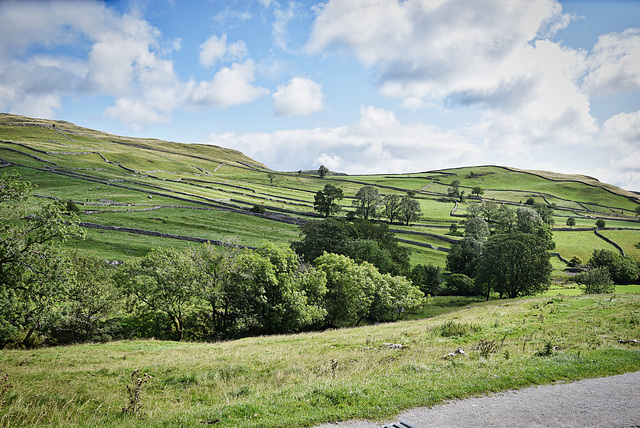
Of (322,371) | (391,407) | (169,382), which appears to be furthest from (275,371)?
(391,407)

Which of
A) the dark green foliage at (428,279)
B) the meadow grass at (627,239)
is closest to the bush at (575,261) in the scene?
the meadow grass at (627,239)

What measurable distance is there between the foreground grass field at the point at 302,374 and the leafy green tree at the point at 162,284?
961 cm

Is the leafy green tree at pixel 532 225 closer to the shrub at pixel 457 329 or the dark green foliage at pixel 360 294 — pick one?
the dark green foliage at pixel 360 294

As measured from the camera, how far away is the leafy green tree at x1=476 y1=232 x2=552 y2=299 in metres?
57.4

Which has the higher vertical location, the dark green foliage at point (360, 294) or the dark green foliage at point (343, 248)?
the dark green foliage at point (343, 248)

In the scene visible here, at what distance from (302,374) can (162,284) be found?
84.7ft

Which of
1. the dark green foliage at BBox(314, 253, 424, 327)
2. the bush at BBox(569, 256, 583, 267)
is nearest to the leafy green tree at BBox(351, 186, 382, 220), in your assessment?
the bush at BBox(569, 256, 583, 267)

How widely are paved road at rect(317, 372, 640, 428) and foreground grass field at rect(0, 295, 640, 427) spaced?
0.44m

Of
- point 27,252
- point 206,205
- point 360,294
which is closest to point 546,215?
point 360,294

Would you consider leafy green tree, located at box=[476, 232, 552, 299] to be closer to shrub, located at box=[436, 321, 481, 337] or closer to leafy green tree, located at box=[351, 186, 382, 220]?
shrub, located at box=[436, 321, 481, 337]

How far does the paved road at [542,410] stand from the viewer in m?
9.47

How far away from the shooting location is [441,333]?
23297 millimetres

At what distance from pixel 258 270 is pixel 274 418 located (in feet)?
88.6

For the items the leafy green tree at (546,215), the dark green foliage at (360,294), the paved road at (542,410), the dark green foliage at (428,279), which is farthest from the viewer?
the leafy green tree at (546,215)
